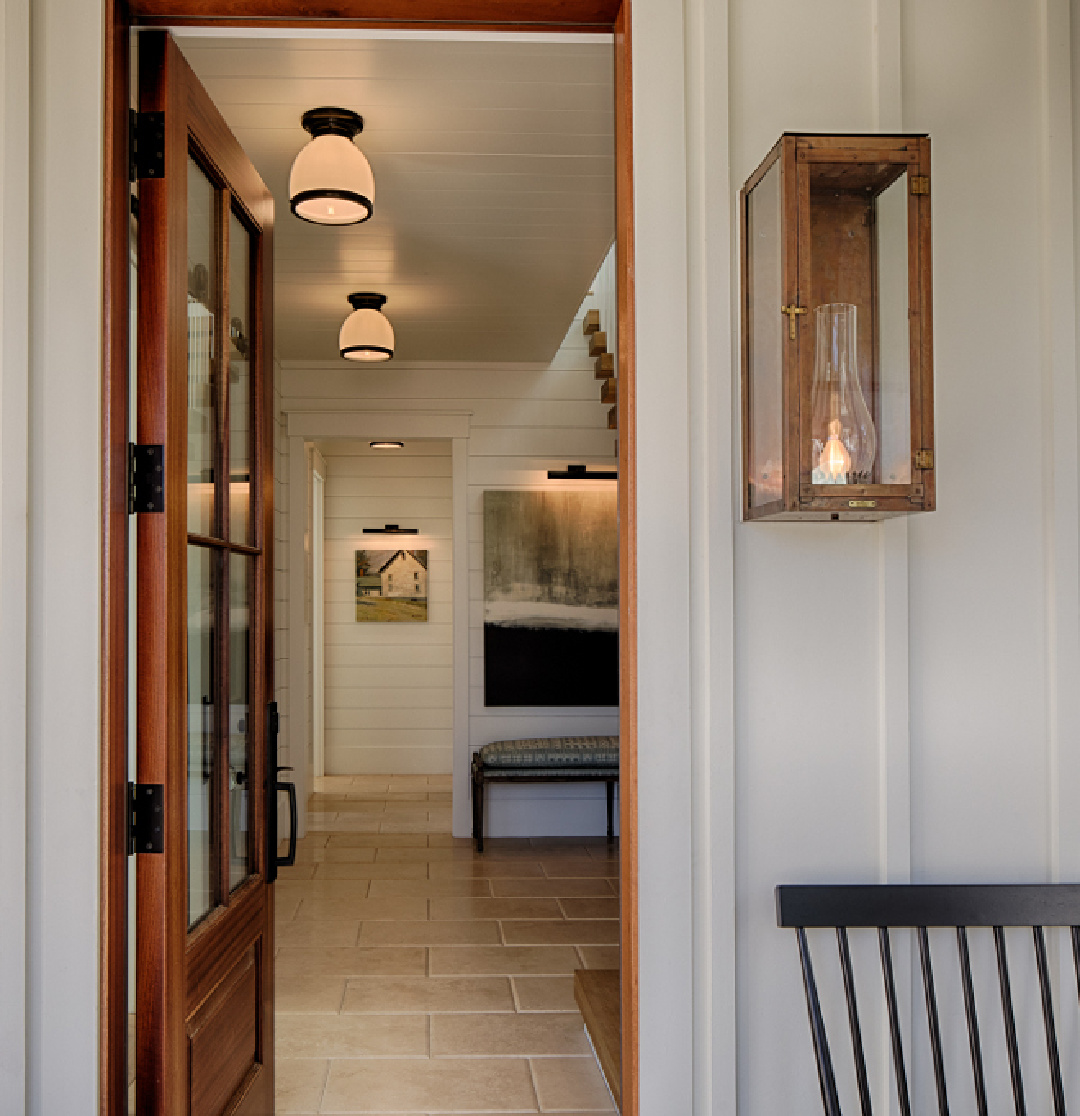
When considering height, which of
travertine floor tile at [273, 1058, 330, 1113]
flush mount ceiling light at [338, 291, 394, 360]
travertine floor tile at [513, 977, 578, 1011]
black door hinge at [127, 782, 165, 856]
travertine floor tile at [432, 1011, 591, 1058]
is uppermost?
flush mount ceiling light at [338, 291, 394, 360]

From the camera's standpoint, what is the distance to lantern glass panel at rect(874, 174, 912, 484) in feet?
5.76

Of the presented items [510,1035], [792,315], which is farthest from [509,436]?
[792,315]

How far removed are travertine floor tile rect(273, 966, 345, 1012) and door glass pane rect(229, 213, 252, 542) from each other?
2.18m

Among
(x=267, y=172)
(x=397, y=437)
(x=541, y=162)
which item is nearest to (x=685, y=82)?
(x=541, y=162)

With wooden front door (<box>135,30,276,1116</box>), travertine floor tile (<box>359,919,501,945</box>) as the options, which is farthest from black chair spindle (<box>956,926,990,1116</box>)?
travertine floor tile (<box>359,919,501,945</box>)

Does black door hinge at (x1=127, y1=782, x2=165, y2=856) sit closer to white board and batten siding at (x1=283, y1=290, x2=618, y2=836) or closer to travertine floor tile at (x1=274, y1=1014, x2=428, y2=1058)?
travertine floor tile at (x1=274, y1=1014, x2=428, y2=1058)

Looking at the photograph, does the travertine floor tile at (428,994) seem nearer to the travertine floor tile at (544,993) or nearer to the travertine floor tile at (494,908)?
the travertine floor tile at (544,993)

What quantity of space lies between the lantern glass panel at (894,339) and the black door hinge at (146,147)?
1.36m

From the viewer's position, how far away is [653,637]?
76.7 inches

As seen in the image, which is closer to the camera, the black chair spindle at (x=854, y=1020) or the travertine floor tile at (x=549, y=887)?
the black chair spindle at (x=854, y=1020)

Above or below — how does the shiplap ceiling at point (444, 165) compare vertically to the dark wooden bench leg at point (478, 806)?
above

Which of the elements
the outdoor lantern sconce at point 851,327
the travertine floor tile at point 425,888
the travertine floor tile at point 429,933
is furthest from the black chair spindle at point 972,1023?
the travertine floor tile at point 425,888

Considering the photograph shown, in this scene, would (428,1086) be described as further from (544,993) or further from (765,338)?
(765,338)

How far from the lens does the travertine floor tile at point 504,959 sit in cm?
441
